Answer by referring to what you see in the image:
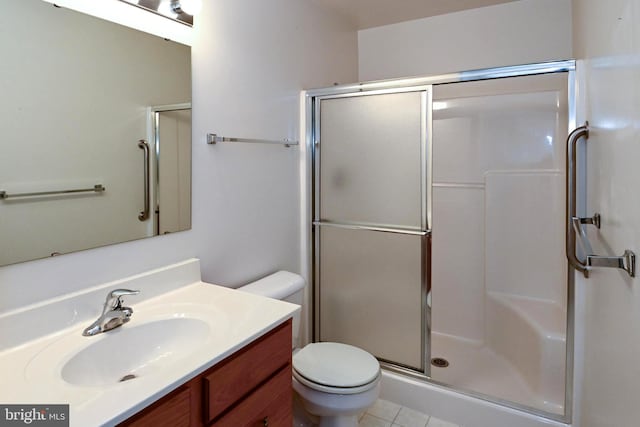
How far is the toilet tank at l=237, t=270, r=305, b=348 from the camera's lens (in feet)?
5.94

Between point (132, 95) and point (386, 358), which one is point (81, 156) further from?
point (386, 358)

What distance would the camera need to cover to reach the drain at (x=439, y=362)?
100 inches

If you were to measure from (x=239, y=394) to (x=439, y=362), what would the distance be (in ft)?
6.12

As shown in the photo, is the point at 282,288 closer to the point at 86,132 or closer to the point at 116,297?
the point at 116,297

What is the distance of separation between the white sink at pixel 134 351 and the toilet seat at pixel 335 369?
0.62 m

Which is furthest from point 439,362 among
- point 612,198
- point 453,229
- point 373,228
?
point 612,198

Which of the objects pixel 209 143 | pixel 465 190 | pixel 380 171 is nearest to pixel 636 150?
pixel 380 171

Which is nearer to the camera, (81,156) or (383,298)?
(81,156)

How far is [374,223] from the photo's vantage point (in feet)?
7.00

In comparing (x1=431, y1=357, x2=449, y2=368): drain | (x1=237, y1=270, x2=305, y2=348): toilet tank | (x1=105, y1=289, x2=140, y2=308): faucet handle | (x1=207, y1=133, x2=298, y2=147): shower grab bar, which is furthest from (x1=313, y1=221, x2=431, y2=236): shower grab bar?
(x1=105, y1=289, x2=140, y2=308): faucet handle

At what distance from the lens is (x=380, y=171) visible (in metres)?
2.09

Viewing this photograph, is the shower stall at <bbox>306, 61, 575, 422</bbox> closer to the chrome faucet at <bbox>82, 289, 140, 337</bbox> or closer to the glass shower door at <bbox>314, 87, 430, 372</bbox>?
the glass shower door at <bbox>314, 87, 430, 372</bbox>

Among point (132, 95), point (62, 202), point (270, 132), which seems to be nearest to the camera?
point (62, 202)

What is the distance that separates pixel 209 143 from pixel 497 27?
6.72 ft
